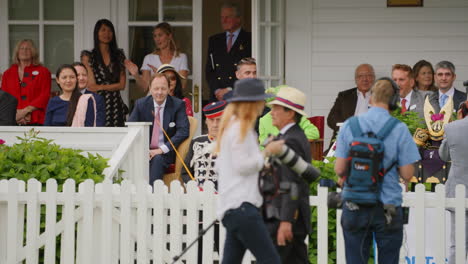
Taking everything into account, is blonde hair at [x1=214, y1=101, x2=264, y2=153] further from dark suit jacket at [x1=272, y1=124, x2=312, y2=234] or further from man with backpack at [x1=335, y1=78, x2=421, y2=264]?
man with backpack at [x1=335, y1=78, x2=421, y2=264]

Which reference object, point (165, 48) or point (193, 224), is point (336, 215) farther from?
point (165, 48)

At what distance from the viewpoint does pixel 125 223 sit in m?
9.07

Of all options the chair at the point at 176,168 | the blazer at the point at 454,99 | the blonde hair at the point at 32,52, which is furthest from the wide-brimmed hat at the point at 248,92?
the blonde hair at the point at 32,52

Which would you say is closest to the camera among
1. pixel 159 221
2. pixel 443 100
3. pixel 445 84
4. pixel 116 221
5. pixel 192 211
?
pixel 192 211

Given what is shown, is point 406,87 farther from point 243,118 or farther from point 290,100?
point 243,118

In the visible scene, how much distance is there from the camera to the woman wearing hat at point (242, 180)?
276 inches

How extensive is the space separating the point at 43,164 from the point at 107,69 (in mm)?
4237

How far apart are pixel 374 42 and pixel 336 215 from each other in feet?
16.9

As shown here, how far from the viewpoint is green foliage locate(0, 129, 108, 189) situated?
31.3 ft

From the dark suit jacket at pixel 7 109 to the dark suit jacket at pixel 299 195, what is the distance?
A: 19.3 feet

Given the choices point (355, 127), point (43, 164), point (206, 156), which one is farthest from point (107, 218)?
point (355, 127)

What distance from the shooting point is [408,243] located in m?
9.59

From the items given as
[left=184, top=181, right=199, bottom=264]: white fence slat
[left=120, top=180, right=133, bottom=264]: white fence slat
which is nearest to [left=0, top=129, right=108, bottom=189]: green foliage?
[left=120, top=180, right=133, bottom=264]: white fence slat

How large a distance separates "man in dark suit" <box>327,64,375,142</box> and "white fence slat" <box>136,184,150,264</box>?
181 inches
